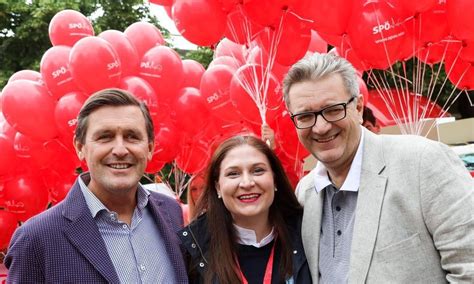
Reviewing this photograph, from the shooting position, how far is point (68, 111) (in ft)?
16.7

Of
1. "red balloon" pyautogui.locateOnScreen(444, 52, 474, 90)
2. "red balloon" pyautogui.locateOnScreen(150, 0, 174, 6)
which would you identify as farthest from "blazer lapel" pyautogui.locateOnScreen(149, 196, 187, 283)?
"red balloon" pyautogui.locateOnScreen(444, 52, 474, 90)

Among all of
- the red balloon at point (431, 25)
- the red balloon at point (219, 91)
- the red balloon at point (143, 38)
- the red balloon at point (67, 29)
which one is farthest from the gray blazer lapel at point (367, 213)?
the red balloon at point (67, 29)

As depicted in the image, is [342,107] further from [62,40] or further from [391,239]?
[62,40]

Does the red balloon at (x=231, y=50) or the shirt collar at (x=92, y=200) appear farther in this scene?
the red balloon at (x=231, y=50)

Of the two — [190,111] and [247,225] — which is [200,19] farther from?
[247,225]

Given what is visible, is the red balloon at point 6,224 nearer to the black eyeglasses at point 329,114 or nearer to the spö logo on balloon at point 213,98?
the spö logo on balloon at point 213,98

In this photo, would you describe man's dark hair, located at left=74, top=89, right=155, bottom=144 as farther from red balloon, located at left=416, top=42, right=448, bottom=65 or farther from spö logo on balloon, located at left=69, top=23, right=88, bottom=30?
spö logo on balloon, located at left=69, top=23, right=88, bottom=30

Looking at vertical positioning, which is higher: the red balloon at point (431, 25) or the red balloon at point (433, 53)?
the red balloon at point (431, 25)

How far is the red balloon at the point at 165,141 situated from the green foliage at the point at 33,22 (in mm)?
7985

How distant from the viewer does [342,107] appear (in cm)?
215

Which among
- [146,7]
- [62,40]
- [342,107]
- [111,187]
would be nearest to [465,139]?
[62,40]

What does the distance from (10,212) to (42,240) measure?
4703mm

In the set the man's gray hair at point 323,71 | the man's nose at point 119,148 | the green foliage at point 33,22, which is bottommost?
the man's nose at point 119,148

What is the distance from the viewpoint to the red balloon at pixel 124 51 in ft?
17.9
